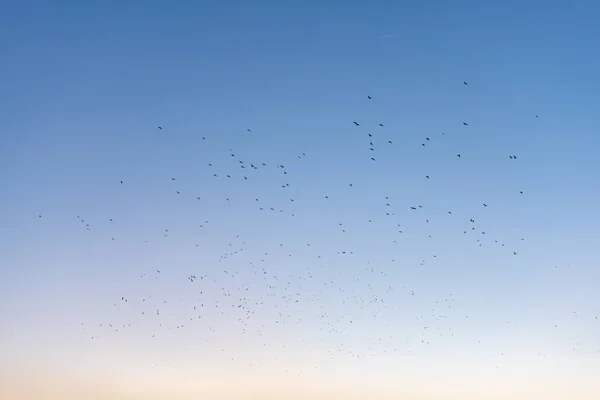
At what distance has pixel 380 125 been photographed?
42375 millimetres

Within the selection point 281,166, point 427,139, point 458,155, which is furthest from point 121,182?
point 458,155

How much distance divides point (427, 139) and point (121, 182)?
38330 mm

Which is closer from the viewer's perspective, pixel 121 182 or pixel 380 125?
pixel 380 125

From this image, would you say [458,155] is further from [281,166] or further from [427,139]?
[281,166]

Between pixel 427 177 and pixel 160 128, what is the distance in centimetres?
3360

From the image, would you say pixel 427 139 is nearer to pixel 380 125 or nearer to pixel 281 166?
pixel 380 125

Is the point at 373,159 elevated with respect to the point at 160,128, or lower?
lower

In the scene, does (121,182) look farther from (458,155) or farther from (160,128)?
(458,155)

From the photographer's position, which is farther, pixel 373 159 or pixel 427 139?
Answer: pixel 373 159

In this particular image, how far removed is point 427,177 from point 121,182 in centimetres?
3912

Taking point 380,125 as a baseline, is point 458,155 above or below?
below

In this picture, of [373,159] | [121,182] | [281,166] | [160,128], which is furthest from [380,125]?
[121,182]

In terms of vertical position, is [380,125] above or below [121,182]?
above

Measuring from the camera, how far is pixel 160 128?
4400cm
